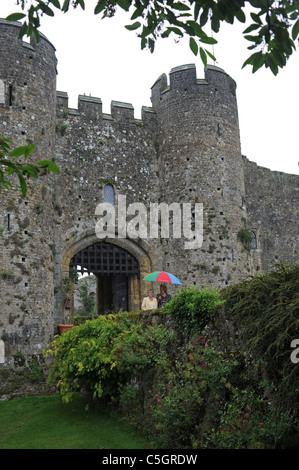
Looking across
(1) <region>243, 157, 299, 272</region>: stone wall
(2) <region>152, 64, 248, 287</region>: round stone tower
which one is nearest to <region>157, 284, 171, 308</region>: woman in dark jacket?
(2) <region>152, 64, 248, 287</region>: round stone tower

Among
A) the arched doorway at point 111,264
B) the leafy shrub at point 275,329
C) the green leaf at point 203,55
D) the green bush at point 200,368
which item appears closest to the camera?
the green leaf at point 203,55

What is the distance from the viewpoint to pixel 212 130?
16.7 metres

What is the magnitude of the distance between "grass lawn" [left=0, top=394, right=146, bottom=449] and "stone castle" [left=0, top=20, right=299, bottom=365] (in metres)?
3.11

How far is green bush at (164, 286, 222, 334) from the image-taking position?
707 centimetres

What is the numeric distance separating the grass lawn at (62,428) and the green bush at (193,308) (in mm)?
1839

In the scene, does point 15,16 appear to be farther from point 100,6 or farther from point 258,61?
point 258,61

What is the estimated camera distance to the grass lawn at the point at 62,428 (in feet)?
23.1

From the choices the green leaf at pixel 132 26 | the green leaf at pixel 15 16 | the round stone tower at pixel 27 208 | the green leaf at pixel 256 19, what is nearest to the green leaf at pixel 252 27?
the green leaf at pixel 256 19

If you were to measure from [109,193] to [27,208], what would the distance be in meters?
3.66

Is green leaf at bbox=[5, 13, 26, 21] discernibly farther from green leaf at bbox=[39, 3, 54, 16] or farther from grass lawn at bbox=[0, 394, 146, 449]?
grass lawn at bbox=[0, 394, 146, 449]

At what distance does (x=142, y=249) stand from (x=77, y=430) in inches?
355

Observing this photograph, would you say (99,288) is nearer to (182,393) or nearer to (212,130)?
(212,130)

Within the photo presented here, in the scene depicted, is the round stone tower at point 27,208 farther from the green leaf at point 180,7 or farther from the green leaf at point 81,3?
the green leaf at point 180,7

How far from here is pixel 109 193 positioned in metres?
16.3
